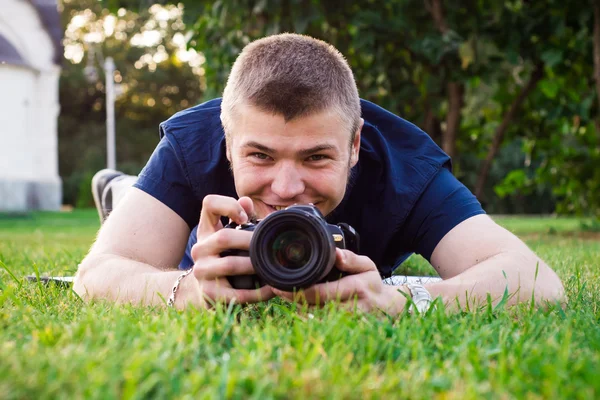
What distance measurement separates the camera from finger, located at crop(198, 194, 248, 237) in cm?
196

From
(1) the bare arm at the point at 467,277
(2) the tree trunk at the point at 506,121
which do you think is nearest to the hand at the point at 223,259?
(1) the bare arm at the point at 467,277

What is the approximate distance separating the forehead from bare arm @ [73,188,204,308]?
47cm

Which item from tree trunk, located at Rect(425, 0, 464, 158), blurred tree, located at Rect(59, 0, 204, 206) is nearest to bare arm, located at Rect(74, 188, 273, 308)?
tree trunk, located at Rect(425, 0, 464, 158)

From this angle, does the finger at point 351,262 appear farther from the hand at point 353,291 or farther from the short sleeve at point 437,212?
the short sleeve at point 437,212

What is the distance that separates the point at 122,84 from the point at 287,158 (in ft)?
104

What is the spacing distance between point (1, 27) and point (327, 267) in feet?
58.7

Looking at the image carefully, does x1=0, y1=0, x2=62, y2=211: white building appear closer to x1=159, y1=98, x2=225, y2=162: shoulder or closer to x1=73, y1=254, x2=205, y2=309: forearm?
x1=159, y1=98, x2=225, y2=162: shoulder

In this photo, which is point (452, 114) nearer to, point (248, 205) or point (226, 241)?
point (248, 205)

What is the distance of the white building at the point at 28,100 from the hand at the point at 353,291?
16843 millimetres

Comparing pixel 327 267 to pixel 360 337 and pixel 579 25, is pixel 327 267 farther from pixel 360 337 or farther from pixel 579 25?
pixel 579 25

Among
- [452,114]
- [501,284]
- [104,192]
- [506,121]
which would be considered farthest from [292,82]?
[506,121]

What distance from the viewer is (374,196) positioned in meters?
2.67

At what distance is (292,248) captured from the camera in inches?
71.4

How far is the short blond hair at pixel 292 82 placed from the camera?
2193mm
